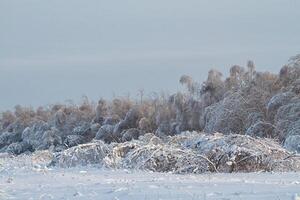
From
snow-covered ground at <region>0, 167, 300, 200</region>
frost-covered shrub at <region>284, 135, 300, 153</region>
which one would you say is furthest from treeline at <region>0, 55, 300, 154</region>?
snow-covered ground at <region>0, 167, 300, 200</region>

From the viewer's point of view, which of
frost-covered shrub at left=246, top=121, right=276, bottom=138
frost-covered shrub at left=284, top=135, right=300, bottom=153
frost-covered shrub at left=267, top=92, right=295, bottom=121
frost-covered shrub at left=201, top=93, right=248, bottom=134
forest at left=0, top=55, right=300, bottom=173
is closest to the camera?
forest at left=0, top=55, right=300, bottom=173

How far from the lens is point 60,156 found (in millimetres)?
22516

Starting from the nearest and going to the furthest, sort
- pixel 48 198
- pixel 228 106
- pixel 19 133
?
1. pixel 48 198
2. pixel 228 106
3. pixel 19 133

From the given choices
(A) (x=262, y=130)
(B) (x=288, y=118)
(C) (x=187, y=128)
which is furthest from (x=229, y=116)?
(C) (x=187, y=128)

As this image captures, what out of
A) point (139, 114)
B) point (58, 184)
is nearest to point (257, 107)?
point (139, 114)

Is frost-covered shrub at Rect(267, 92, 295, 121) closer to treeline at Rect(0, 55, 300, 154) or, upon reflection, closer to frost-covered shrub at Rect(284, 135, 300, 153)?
Result: treeline at Rect(0, 55, 300, 154)

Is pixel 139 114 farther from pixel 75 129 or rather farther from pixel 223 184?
pixel 223 184

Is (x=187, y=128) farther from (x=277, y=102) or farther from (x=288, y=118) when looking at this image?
(x=288, y=118)

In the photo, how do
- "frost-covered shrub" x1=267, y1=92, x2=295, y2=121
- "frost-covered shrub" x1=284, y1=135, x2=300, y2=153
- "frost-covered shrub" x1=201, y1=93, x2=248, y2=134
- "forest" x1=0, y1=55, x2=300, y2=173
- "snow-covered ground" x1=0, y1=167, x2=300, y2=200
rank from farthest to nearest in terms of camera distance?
"frost-covered shrub" x1=201, y1=93, x2=248, y2=134
"frost-covered shrub" x1=267, y1=92, x2=295, y2=121
"frost-covered shrub" x1=284, y1=135, x2=300, y2=153
"forest" x1=0, y1=55, x2=300, y2=173
"snow-covered ground" x1=0, y1=167, x2=300, y2=200

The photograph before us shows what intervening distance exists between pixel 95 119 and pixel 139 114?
22.7 feet

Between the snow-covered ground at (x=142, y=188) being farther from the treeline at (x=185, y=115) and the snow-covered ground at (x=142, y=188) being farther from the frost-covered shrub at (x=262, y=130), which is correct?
the frost-covered shrub at (x=262, y=130)

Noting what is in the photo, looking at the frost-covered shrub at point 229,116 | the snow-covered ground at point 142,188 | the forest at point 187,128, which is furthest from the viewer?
the frost-covered shrub at point 229,116

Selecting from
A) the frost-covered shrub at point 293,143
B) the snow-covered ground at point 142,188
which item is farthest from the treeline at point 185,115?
the snow-covered ground at point 142,188

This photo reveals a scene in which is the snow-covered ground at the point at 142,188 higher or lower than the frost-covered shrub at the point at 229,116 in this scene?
higher
